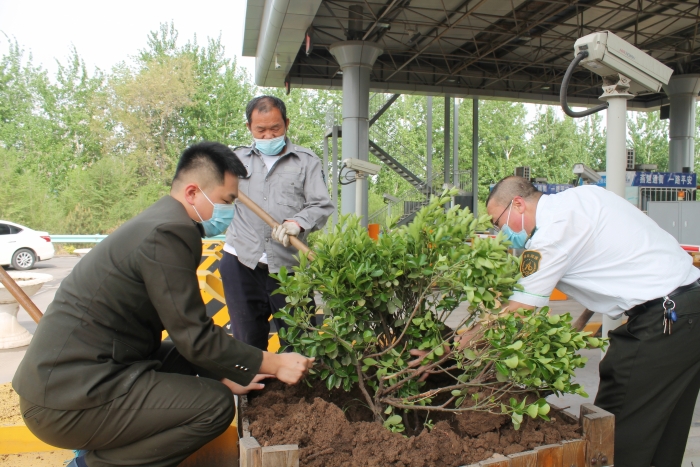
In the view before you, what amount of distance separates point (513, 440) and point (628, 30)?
51.0 ft

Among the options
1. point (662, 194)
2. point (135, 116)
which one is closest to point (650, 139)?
point (662, 194)

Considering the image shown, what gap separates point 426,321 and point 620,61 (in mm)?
1782

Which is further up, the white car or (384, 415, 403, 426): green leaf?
(384, 415, 403, 426): green leaf

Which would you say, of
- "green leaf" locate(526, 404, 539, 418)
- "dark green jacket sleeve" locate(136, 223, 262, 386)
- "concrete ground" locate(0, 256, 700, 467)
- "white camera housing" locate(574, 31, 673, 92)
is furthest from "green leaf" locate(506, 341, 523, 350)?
"white camera housing" locate(574, 31, 673, 92)

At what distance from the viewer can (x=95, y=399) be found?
6.59 feet

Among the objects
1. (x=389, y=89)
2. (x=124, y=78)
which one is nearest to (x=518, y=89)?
(x=389, y=89)

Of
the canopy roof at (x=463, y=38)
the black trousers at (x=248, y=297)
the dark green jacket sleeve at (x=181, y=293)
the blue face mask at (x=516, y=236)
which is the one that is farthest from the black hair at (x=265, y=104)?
the canopy roof at (x=463, y=38)

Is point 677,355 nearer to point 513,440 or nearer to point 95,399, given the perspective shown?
point 513,440

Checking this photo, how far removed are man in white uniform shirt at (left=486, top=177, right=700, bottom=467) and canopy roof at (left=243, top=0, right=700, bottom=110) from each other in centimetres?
836

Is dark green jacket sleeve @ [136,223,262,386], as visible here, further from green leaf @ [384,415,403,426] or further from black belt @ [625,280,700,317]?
black belt @ [625,280,700,317]

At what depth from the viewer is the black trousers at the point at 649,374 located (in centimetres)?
239

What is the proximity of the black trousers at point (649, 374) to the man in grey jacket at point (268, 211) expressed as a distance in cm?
174

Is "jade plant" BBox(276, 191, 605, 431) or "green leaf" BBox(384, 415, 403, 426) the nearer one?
"jade plant" BBox(276, 191, 605, 431)

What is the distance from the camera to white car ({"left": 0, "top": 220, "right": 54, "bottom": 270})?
52.1 ft
